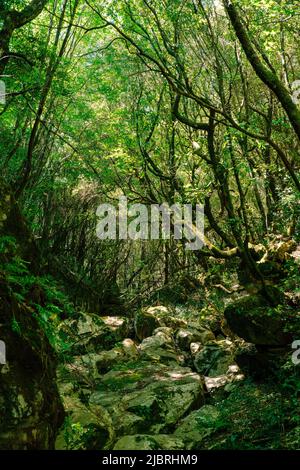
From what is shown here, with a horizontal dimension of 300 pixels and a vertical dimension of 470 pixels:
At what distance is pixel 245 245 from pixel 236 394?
2539 millimetres

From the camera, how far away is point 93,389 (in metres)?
7.01

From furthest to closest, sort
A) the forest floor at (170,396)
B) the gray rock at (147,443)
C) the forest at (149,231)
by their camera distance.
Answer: the forest floor at (170,396), the gray rock at (147,443), the forest at (149,231)

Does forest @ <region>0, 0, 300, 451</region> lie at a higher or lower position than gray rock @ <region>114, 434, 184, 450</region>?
higher

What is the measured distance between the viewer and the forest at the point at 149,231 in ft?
13.5

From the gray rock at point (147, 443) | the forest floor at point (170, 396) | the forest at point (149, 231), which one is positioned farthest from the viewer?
the forest floor at point (170, 396)

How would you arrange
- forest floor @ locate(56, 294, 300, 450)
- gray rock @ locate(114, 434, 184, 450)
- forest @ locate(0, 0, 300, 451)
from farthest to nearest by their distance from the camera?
1. forest floor @ locate(56, 294, 300, 450)
2. gray rock @ locate(114, 434, 184, 450)
3. forest @ locate(0, 0, 300, 451)

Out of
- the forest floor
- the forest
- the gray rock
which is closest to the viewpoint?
the forest

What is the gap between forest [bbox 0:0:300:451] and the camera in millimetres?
4121

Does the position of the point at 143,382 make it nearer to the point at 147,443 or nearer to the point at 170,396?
the point at 170,396

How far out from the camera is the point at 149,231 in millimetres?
14398

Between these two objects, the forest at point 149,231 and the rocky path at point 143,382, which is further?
the rocky path at point 143,382

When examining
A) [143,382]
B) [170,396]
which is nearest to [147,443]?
[170,396]
